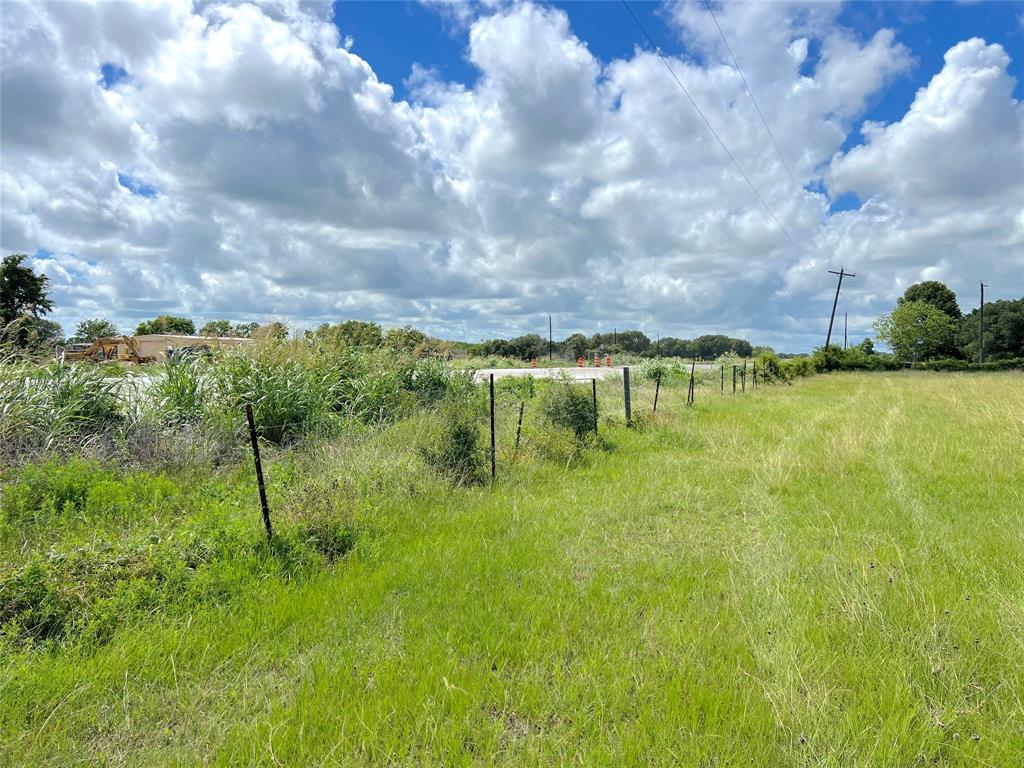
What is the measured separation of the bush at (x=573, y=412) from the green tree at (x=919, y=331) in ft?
235

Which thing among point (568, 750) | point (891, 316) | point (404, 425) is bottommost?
point (568, 750)

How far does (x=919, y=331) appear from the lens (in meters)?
63.8

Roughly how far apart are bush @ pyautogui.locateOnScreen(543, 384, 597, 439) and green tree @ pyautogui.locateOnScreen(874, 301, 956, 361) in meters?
71.6

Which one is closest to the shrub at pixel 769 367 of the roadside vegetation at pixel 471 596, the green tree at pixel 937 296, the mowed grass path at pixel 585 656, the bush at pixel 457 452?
the roadside vegetation at pixel 471 596

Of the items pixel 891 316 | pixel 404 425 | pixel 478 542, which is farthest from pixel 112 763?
pixel 891 316

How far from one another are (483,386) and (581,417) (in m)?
5.46

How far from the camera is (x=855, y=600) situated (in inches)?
146

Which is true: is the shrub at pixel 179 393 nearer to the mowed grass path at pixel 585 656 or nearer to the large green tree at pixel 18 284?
the mowed grass path at pixel 585 656

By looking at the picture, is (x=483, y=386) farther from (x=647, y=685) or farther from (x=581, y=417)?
(x=647, y=685)

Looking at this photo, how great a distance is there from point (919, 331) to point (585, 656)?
78.1 meters

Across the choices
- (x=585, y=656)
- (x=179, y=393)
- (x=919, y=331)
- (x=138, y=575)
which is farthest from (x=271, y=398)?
(x=919, y=331)

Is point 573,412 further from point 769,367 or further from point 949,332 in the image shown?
point 949,332

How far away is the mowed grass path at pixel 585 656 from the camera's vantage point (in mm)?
2516

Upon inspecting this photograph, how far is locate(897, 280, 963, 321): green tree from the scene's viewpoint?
69250mm
